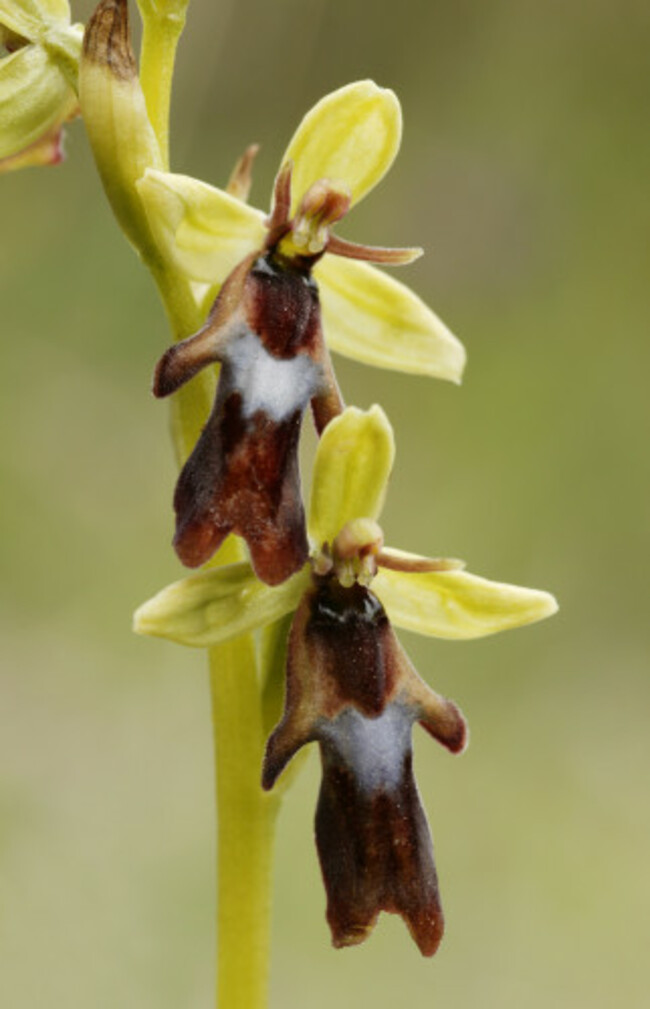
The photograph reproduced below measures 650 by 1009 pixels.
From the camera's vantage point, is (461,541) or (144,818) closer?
(144,818)

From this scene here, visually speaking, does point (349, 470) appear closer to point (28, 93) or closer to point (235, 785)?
point (235, 785)

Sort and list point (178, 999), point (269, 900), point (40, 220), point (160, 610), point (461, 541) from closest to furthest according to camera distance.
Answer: point (160, 610) → point (269, 900) → point (178, 999) → point (461, 541) → point (40, 220)

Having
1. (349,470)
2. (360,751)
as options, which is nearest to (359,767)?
(360,751)

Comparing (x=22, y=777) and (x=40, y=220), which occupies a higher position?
(x=40, y=220)

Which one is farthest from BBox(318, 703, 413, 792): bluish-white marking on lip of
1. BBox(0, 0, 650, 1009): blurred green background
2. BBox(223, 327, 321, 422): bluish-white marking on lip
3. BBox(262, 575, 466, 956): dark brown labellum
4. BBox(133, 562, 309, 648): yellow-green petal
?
BBox(0, 0, 650, 1009): blurred green background

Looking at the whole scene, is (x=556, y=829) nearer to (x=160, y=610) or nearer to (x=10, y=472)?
(x=10, y=472)

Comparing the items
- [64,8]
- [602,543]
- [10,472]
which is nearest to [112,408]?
[10,472]
